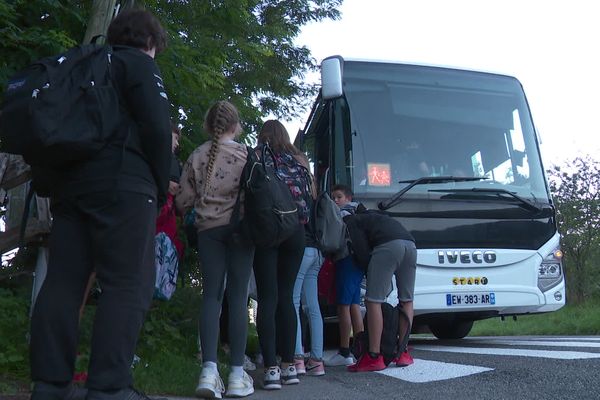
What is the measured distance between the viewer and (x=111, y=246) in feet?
10.7

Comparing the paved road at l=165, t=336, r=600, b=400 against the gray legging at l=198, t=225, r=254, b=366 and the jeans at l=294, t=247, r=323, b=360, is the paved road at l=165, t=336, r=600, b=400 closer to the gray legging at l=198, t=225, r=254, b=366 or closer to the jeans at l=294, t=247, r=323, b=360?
the jeans at l=294, t=247, r=323, b=360

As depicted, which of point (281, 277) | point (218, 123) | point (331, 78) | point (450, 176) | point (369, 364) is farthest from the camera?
point (450, 176)

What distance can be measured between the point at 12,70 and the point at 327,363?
392 cm

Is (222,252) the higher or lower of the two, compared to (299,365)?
higher

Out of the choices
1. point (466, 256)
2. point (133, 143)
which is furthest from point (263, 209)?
point (466, 256)

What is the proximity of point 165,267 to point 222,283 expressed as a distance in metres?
0.86

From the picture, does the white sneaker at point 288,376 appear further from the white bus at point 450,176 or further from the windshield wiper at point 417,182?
the windshield wiper at point 417,182

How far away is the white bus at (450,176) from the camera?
774 centimetres

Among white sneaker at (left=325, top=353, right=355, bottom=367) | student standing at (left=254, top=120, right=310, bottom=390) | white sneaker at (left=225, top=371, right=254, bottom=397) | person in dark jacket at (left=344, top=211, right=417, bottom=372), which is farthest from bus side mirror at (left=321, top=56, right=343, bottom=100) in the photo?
white sneaker at (left=225, top=371, right=254, bottom=397)

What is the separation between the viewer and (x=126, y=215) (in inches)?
129

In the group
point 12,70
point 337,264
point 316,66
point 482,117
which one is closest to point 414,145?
point 482,117

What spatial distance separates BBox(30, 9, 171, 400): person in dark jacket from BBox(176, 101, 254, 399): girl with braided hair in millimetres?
1325

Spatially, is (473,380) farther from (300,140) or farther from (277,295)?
(300,140)

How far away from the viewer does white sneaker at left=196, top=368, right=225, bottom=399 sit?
4.44 metres
